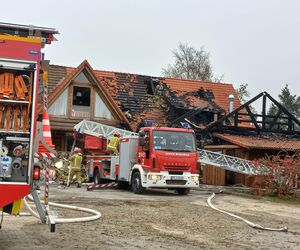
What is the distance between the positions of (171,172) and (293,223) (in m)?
6.51

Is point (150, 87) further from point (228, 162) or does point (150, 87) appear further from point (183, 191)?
point (183, 191)

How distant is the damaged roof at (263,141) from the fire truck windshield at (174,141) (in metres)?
6.00

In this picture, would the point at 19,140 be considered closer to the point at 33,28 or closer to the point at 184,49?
the point at 33,28

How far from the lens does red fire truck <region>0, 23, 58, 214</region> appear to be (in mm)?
6566

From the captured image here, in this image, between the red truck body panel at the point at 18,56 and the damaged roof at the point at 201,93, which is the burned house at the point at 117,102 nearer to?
the damaged roof at the point at 201,93

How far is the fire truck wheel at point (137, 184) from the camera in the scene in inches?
729

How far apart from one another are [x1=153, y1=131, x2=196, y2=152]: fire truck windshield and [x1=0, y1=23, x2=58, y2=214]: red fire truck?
38.3 ft

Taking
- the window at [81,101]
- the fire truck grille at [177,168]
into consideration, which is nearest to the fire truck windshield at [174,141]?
the fire truck grille at [177,168]

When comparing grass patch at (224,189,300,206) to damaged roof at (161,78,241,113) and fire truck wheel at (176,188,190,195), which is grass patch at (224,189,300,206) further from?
damaged roof at (161,78,241,113)

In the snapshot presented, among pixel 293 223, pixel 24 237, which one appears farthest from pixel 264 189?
pixel 24 237

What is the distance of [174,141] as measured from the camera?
18.5 m

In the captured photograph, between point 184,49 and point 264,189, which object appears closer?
point 264,189

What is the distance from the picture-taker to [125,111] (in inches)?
1207

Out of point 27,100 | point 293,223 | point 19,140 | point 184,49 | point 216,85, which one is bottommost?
point 293,223
